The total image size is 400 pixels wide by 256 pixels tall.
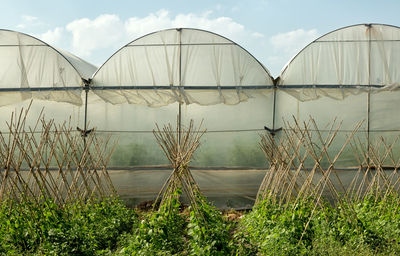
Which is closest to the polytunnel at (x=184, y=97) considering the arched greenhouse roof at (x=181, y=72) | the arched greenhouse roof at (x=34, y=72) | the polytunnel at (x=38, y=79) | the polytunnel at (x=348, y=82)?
the arched greenhouse roof at (x=181, y=72)

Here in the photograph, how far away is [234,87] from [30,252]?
7.28 m

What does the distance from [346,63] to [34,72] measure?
8533mm

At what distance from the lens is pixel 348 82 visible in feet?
39.0

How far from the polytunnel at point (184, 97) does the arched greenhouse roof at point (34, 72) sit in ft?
2.10

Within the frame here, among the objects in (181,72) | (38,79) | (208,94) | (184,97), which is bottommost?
(184,97)

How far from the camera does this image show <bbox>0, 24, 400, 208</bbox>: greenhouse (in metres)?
11.8

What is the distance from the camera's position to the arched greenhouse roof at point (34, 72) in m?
12.0

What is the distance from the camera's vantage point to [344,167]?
1174cm

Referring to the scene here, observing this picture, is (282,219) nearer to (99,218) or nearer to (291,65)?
(99,218)

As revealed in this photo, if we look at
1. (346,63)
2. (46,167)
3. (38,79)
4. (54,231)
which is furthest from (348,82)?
(54,231)

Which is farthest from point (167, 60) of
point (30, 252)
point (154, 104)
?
point (30, 252)

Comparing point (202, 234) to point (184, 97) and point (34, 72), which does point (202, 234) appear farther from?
point (34, 72)

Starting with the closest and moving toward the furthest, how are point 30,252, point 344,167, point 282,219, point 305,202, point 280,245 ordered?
1. point 280,245
2. point 30,252
3. point 282,219
4. point 305,202
5. point 344,167

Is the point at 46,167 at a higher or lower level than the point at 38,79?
lower
